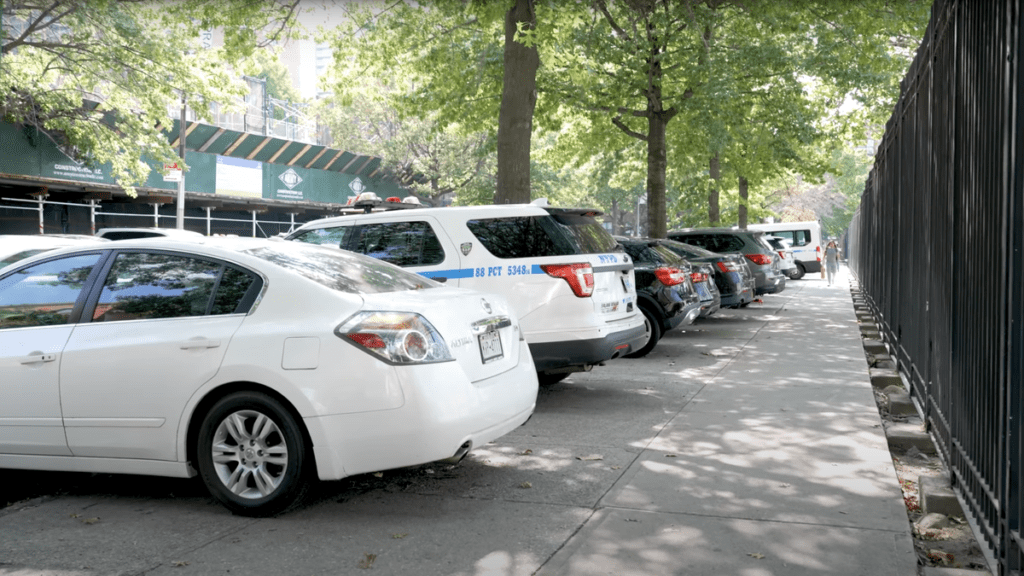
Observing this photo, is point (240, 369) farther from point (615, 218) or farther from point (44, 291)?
point (615, 218)

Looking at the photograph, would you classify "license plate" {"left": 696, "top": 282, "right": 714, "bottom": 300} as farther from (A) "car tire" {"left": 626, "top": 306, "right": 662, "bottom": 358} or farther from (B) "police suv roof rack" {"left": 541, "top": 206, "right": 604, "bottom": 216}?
(B) "police suv roof rack" {"left": 541, "top": 206, "right": 604, "bottom": 216}

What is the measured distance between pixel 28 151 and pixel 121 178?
5826 mm

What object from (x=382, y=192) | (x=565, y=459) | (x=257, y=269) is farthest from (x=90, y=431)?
(x=382, y=192)

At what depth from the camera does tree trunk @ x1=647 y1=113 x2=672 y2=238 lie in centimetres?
2219

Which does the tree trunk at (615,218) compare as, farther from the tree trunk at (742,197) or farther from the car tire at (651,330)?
the car tire at (651,330)

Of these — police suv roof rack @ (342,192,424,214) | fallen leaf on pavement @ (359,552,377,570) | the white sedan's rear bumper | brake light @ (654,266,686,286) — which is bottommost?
fallen leaf on pavement @ (359,552,377,570)

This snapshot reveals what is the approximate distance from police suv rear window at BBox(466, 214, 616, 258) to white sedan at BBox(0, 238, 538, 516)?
288cm

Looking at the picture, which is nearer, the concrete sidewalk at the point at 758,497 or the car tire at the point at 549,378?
the concrete sidewalk at the point at 758,497

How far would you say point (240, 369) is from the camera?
5102 mm

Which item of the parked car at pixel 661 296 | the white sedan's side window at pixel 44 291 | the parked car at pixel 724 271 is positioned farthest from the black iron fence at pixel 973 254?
the parked car at pixel 724 271

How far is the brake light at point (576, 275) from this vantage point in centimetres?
849

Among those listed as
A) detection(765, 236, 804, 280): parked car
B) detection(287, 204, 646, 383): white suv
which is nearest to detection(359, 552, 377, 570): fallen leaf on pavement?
detection(287, 204, 646, 383): white suv

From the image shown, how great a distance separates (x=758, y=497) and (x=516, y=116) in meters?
9.39

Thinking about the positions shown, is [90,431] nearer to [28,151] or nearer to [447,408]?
[447,408]
